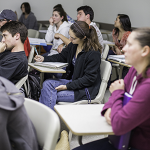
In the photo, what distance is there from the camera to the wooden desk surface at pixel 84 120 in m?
0.96

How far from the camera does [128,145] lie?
1.01 metres

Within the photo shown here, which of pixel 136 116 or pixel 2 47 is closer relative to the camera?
pixel 136 116

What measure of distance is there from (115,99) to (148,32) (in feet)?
1.21

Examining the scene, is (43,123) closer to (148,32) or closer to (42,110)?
(42,110)

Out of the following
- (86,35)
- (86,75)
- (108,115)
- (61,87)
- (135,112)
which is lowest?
(61,87)

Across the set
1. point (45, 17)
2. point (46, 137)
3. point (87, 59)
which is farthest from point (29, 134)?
point (45, 17)

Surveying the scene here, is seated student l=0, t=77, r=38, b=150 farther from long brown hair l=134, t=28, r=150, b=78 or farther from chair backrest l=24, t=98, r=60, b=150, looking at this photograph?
long brown hair l=134, t=28, r=150, b=78

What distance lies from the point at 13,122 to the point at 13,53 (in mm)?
1239

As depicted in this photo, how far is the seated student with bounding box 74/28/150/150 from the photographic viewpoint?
35.0 inches

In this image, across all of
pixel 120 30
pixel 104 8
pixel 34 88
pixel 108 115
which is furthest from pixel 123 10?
pixel 108 115

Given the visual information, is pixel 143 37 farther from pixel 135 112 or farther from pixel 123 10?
pixel 123 10

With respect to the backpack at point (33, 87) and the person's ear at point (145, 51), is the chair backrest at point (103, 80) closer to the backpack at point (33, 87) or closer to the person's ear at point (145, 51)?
the backpack at point (33, 87)

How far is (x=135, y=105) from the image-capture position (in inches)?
34.9

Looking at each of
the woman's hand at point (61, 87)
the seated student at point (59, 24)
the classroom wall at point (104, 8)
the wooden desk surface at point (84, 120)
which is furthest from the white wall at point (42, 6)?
the wooden desk surface at point (84, 120)
